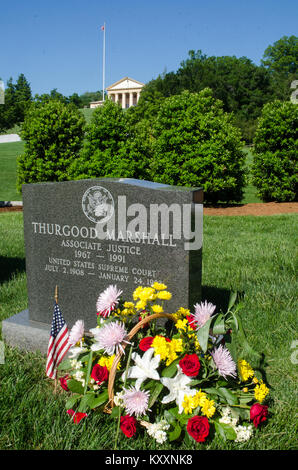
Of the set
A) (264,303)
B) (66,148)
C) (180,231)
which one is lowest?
(264,303)

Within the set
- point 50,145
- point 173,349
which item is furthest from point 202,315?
point 50,145

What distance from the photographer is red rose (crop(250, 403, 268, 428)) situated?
2.58 meters

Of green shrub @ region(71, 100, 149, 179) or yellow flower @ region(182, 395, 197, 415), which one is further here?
green shrub @ region(71, 100, 149, 179)

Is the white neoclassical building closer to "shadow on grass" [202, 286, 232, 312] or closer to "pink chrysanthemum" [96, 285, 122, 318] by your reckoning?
"shadow on grass" [202, 286, 232, 312]

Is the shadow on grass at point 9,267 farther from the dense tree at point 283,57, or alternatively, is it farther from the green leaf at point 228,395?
the dense tree at point 283,57

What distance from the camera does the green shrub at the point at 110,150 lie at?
413 inches

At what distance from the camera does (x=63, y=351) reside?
317cm

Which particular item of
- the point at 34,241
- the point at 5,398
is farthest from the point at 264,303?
the point at 5,398

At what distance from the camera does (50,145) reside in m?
13.6

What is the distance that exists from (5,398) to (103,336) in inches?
36.6

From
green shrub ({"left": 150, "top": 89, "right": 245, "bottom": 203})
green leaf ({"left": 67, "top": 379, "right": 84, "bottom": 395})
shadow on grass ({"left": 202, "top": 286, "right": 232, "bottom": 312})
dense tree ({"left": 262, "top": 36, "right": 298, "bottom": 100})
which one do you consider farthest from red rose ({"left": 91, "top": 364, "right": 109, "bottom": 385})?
dense tree ({"left": 262, "top": 36, "right": 298, "bottom": 100})

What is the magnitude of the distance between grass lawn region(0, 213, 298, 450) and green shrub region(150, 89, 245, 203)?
3995mm

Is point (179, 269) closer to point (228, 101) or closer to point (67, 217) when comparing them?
point (67, 217)

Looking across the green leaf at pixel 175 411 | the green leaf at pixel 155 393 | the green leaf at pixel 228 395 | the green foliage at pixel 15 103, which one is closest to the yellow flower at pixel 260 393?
the green leaf at pixel 228 395
